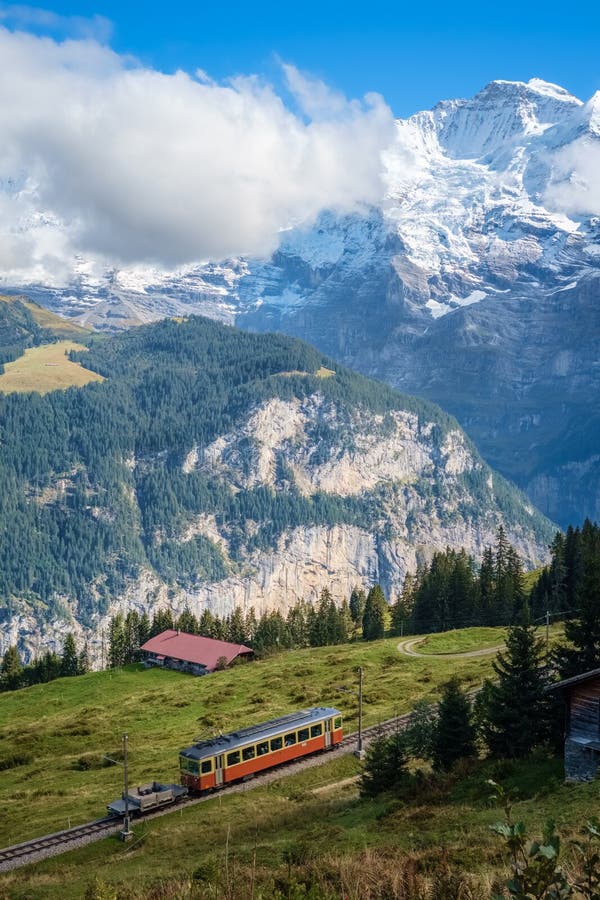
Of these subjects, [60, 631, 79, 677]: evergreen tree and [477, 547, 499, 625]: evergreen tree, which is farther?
[60, 631, 79, 677]: evergreen tree

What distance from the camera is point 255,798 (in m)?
54.9

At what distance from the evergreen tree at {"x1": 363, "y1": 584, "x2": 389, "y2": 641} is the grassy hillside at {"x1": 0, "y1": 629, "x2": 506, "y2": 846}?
2485 centimetres

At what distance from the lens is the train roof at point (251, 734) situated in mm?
58469

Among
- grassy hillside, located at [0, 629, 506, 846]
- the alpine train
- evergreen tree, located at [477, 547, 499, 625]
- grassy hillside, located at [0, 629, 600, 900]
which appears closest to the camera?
grassy hillside, located at [0, 629, 600, 900]

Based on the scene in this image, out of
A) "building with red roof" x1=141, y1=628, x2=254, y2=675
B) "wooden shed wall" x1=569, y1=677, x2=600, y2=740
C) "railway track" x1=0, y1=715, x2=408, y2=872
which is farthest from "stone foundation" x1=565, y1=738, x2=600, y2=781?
"building with red roof" x1=141, y1=628, x2=254, y2=675

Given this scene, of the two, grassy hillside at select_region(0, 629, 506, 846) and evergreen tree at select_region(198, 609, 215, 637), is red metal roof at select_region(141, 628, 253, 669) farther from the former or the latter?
evergreen tree at select_region(198, 609, 215, 637)

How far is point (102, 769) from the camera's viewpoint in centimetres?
7344

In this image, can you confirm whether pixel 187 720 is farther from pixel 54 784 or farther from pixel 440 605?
pixel 440 605

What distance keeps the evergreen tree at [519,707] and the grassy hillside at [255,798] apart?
2.08 m

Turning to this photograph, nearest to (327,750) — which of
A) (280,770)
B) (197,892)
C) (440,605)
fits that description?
(280,770)

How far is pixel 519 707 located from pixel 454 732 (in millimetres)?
4887

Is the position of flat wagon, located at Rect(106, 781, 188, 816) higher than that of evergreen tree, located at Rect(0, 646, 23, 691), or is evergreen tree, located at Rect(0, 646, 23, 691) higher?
flat wagon, located at Rect(106, 781, 188, 816)

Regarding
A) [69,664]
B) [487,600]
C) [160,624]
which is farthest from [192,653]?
[487,600]

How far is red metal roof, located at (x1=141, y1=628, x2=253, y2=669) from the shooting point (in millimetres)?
130200
